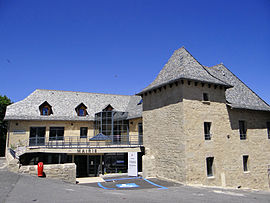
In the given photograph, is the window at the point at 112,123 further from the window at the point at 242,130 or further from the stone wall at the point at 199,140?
the window at the point at 242,130

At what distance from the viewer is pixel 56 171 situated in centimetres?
1251

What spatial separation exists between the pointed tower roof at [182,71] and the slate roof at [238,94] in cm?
228

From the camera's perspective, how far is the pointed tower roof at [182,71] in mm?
14898

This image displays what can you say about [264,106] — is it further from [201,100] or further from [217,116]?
[201,100]

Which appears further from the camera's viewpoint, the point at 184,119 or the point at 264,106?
the point at 264,106

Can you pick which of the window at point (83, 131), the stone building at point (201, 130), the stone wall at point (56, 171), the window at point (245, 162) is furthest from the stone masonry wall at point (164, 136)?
the window at point (83, 131)

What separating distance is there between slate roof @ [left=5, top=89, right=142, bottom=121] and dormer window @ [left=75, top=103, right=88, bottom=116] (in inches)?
18.0

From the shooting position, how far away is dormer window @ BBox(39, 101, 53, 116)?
2458cm

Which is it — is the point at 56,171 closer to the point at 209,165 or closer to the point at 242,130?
the point at 209,165

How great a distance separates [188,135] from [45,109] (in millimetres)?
18472

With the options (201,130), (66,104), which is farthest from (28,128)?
(201,130)

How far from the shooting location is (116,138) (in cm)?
2194

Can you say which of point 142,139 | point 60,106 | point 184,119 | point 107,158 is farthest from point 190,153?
point 60,106

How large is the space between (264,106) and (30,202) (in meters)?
19.9
